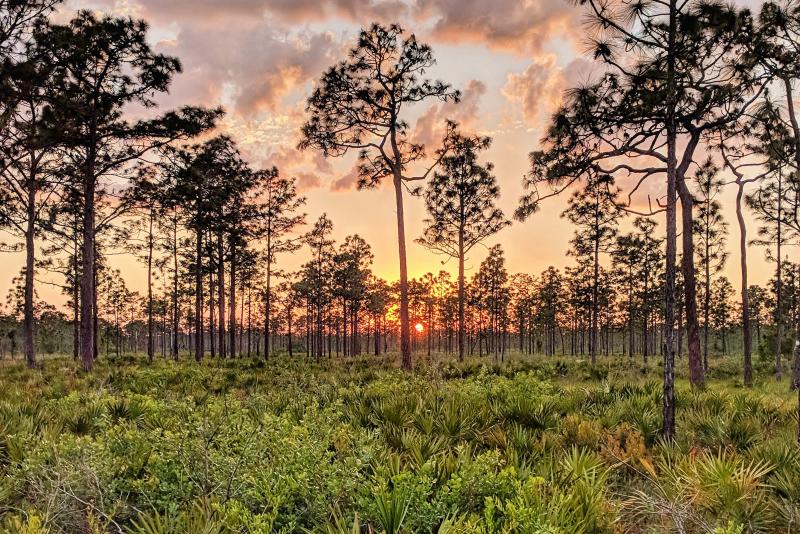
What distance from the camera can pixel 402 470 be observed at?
4.35 metres

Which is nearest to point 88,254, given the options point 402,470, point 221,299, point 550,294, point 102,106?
point 102,106

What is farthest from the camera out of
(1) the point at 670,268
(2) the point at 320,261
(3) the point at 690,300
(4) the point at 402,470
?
(2) the point at 320,261

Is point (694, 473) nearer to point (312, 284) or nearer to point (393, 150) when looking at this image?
point (393, 150)

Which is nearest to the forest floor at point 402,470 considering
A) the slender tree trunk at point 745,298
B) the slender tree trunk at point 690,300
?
the slender tree trunk at point 690,300

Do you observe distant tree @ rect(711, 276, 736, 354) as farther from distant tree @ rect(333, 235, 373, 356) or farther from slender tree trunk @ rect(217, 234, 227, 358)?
slender tree trunk @ rect(217, 234, 227, 358)

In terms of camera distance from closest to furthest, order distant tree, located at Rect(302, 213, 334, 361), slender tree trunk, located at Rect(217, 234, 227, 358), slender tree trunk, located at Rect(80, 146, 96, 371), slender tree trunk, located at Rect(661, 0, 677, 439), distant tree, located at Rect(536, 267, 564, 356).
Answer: slender tree trunk, located at Rect(661, 0, 677, 439) → slender tree trunk, located at Rect(80, 146, 96, 371) → slender tree trunk, located at Rect(217, 234, 227, 358) → distant tree, located at Rect(302, 213, 334, 361) → distant tree, located at Rect(536, 267, 564, 356)

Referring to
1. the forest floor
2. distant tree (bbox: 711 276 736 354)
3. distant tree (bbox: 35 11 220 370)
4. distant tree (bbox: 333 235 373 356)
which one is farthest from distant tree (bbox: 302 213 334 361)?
distant tree (bbox: 711 276 736 354)

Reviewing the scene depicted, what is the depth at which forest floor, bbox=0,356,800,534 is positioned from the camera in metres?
3.40

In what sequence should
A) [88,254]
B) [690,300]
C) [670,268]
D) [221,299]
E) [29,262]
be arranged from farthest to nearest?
[221,299], [29,262], [88,254], [690,300], [670,268]

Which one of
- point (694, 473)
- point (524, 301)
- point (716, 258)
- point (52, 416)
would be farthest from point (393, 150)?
point (524, 301)

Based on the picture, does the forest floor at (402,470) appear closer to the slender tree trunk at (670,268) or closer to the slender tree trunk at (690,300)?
the slender tree trunk at (670,268)

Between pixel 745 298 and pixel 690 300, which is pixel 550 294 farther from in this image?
pixel 690 300

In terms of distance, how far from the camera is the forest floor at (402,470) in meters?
3.40

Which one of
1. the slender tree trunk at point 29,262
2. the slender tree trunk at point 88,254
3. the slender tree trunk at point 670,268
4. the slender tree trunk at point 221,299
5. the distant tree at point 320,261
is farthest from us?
the distant tree at point 320,261
